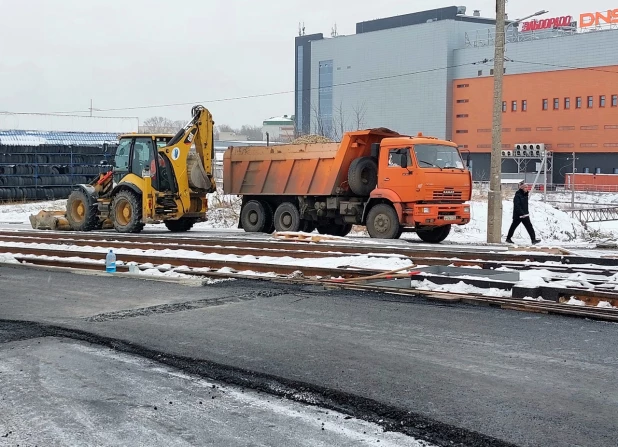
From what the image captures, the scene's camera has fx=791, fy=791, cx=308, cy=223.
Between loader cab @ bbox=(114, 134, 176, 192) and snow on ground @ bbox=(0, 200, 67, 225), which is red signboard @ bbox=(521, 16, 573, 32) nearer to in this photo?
snow on ground @ bbox=(0, 200, 67, 225)

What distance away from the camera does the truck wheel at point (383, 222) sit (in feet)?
67.0

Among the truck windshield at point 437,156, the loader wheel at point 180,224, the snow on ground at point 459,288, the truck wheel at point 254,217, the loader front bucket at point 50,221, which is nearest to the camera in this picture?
the snow on ground at point 459,288

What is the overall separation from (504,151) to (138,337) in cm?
8363

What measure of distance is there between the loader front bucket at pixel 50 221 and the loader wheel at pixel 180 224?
3.33 meters

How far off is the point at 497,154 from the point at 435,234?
2792mm

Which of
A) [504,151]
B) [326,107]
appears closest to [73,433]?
[504,151]

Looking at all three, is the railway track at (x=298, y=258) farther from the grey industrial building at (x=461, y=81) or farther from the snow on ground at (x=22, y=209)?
the grey industrial building at (x=461, y=81)

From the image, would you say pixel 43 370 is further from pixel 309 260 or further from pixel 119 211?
pixel 119 211

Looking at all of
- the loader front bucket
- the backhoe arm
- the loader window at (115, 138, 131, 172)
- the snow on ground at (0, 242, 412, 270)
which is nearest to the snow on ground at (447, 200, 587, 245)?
the backhoe arm

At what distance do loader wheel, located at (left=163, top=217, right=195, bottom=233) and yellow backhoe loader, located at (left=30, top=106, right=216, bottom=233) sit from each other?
→ 0.66 metres

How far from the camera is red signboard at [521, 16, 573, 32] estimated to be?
9188cm

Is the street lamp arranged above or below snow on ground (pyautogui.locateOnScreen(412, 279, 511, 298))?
above

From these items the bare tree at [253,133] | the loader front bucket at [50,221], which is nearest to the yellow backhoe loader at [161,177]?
the loader front bucket at [50,221]

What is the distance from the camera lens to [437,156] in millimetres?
20703
